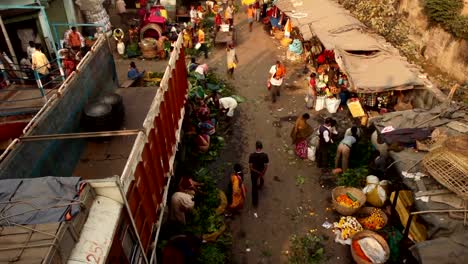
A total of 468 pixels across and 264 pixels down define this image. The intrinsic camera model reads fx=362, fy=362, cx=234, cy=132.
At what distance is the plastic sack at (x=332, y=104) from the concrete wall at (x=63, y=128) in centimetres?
704

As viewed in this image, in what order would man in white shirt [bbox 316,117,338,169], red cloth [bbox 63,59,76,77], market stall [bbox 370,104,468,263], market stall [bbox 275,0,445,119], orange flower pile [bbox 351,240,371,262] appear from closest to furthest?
market stall [bbox 370,104,468,263], orange flower pile [bbox 351,240,371,262], man in white shirt [bbox 316,117,338,169], market stall [bbox 275,0,445,119], red cloth [bbox 63,59,76,77]

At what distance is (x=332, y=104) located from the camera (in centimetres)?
1212

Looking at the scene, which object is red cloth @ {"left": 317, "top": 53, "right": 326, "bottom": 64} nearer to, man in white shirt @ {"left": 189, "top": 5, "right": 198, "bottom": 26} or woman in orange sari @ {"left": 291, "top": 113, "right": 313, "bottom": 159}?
woman in orange sari @ {"left": 291, "top": 113, "right": 313, "bottom": 159}

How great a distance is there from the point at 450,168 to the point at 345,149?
2.82 meters

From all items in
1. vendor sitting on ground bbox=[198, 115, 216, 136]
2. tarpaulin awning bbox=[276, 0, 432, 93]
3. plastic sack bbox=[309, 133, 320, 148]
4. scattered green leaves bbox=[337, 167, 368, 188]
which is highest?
tarpaulin awning bbox=[276, 0, 432, 93]

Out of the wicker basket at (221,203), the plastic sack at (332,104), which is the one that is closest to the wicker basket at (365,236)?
the wicker basket at (221,203)

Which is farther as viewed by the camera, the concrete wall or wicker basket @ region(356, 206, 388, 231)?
wicker basket @ region(356, 206, 388, 231)

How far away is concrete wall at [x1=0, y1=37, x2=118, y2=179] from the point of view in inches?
209

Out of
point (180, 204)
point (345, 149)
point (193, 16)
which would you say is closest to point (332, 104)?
point (345, 149)

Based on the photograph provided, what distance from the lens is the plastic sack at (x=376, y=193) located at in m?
8.38

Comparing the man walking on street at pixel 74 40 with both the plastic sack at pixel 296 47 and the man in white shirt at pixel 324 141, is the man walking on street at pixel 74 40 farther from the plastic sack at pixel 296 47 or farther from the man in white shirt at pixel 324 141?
the man in white shirt at pixel 324 141

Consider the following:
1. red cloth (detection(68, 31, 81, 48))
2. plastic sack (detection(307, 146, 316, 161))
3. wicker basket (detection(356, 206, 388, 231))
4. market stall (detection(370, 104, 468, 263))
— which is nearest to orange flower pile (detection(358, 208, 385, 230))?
wicker basket (detection(356, 206, 388, 231))

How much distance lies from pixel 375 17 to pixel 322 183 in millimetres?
10538

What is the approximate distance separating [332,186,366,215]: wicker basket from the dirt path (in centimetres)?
41
